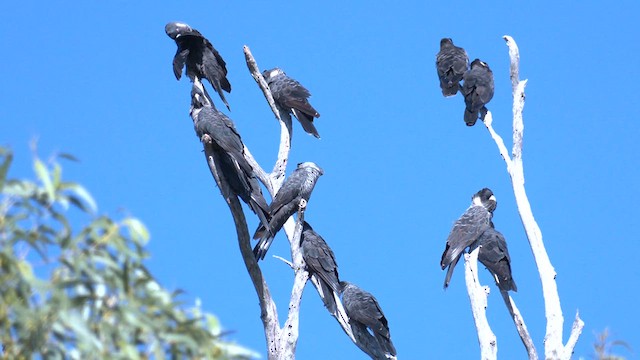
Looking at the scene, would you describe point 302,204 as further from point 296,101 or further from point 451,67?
point 451,67

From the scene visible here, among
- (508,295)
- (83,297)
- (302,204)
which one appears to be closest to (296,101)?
(302,204)

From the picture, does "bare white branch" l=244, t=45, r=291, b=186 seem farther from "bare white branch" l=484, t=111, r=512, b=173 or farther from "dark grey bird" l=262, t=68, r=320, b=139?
"bare white branch" l=484, t=111, r=512, b=173

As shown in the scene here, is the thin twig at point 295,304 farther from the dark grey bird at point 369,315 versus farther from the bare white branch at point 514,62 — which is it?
the bare white branch at point 514,62

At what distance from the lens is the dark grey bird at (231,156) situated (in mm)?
9695

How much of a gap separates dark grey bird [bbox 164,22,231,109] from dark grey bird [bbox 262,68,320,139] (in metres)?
0.88

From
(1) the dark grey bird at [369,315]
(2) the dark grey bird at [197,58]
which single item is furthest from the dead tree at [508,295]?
(2) the dark grey bird at [197,58]

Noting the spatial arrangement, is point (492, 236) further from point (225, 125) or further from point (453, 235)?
point (225, 125)

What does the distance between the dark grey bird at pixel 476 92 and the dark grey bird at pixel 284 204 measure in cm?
205

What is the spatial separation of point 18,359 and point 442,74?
31.8ft

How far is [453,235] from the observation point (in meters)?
10.8

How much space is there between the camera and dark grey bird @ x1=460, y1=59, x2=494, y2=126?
1180 cm

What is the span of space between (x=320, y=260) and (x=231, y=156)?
145cm

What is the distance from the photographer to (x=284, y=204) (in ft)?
34.9

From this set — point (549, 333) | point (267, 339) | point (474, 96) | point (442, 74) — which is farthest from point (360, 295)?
point (442, 74)
